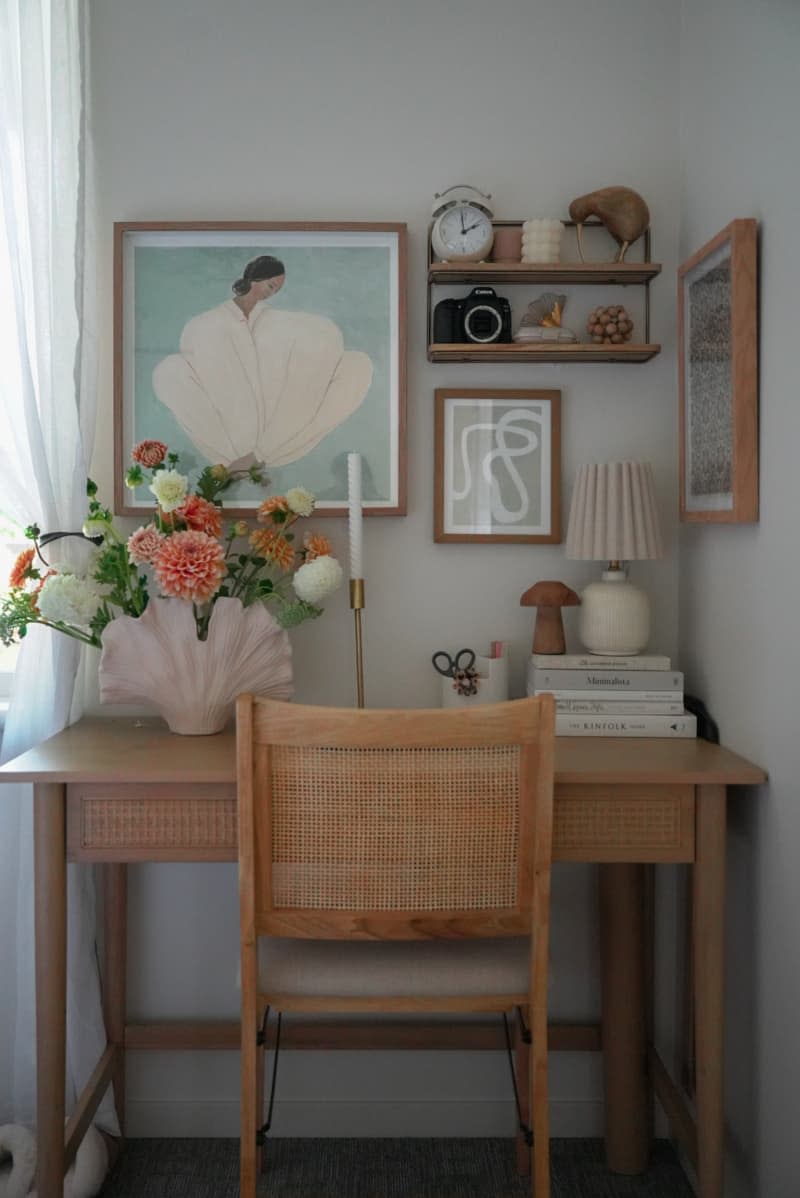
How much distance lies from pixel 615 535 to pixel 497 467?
13.5 inches

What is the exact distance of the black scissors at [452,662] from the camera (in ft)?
6.98

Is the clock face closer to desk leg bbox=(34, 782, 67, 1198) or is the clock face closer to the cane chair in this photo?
the cane chair

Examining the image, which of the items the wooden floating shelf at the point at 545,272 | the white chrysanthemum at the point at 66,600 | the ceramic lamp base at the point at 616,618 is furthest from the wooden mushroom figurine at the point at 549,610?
the white chrysanthemum at the point at 66,600

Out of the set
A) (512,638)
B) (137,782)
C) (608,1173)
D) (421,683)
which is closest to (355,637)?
(421,683)

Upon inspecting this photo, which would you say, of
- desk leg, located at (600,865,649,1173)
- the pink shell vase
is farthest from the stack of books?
the pink shell vase

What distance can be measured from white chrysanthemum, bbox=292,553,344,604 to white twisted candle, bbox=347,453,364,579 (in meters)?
0.06

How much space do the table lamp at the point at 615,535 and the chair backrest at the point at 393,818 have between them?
57cm

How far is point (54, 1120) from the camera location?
67.7 inches

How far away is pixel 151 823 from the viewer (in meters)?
1.75

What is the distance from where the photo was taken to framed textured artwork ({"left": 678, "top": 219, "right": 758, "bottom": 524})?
67.9 inches

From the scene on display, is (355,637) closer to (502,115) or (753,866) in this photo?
(753,866)

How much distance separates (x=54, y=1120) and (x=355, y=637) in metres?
1.02

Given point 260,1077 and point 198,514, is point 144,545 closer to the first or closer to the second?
point 198,514

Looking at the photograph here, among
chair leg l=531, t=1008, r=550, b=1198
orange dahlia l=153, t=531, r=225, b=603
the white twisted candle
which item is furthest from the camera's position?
the white twisted candle
